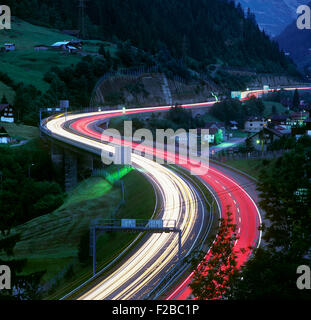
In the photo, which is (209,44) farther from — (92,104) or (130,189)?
(130,189)

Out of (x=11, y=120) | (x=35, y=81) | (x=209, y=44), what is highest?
(x=209, y=44)

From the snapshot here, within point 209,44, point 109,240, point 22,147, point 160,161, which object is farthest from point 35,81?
point 209,44

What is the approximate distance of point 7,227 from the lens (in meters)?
38.7

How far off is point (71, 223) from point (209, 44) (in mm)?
167469

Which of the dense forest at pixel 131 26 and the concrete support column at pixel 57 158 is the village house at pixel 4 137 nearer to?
the concrete support column at pixel 57 158

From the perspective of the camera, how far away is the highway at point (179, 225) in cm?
2305

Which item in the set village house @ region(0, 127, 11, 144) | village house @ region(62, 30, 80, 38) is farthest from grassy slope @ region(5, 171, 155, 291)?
village house @ region(62, 30, 80, 38)

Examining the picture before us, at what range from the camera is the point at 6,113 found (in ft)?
248

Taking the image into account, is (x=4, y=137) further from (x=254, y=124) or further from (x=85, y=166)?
(x=254, y=124)

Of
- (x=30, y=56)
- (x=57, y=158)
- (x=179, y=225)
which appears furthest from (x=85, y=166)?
(x=30, y=56)

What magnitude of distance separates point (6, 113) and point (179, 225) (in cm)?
5169

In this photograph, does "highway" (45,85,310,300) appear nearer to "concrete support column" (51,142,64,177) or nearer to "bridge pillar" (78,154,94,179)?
"bridge pillar" (78,154,94,179)

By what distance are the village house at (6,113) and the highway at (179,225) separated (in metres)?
22.6

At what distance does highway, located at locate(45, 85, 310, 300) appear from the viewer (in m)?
23.0
